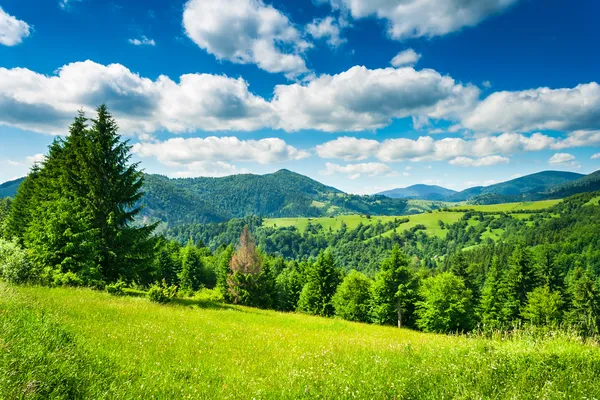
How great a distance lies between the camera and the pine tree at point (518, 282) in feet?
164

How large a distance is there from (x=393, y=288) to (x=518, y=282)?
25016 mm

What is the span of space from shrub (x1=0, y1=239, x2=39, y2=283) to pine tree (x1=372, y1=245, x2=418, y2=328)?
3884 centimetres

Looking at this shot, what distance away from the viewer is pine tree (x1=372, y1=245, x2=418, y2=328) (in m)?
42.4

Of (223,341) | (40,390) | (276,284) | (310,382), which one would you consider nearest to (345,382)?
(310,382)

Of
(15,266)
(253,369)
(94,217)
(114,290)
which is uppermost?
(94,217)

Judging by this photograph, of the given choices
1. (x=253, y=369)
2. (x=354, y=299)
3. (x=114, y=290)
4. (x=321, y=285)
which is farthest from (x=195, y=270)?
(x=253, y=369)

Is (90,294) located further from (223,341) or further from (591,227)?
(591,227)

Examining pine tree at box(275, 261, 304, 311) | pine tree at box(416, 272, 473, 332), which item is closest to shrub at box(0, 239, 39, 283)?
pine tree at box(416, 272, 473, 332)

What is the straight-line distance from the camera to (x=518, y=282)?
50531mm

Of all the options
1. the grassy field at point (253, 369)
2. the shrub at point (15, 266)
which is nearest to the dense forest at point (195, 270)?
A: the shrub at point (15, 266)

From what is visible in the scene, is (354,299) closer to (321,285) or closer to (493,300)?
(321,285)

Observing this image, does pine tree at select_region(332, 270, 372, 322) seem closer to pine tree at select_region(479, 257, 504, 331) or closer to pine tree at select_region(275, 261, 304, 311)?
pine tree at select_region(275, 261, 304, 311)

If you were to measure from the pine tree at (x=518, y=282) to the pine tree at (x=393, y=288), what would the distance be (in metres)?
19.4

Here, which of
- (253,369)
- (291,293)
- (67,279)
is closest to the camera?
(253,369)
